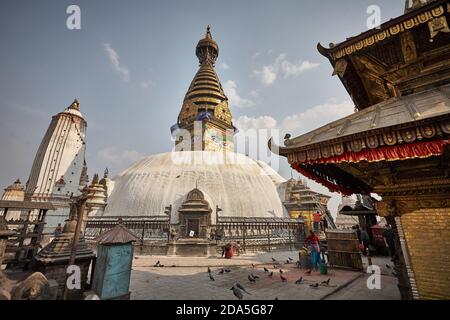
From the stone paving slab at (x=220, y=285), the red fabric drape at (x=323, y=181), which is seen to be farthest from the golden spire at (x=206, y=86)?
the red fabric drape at (x=323, y=181)

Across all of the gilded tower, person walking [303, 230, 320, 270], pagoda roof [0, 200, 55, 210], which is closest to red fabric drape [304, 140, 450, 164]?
person walking [303, 230, 320, 270]

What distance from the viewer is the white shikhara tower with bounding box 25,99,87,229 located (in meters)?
26.7

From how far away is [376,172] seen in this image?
4727 millimetres

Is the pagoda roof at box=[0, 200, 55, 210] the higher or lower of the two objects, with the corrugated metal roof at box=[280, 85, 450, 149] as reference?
lower

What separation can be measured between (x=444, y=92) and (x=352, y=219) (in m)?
45.7

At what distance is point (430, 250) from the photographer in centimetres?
402

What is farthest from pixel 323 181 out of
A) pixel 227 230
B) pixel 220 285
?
pixel 227 230

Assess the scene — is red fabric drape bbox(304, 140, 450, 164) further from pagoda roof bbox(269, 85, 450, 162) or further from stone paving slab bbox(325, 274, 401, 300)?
stone paving slab bbox(325, 274, 401, 300)

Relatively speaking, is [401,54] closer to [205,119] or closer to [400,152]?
[400,152]

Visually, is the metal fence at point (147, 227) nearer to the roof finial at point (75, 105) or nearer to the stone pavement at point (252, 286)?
the stone pavement at point (252, 286)

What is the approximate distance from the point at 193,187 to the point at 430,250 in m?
17.5

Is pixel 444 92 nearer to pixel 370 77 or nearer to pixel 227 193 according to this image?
pixel 370 77

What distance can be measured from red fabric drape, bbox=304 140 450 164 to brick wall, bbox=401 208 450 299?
1.79 meters

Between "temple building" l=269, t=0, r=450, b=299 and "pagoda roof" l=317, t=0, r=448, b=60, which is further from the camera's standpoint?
"pagoda roof" l=317, t=0, r=448, b=60
